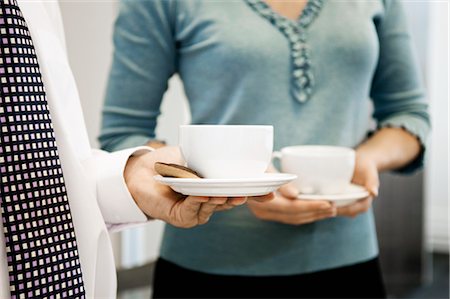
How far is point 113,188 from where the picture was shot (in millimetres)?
642

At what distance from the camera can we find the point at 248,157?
23.7 inches

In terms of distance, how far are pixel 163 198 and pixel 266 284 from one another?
0.32m

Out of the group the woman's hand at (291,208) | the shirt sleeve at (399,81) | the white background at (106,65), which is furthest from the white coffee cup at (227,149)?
the white background at (106,65)

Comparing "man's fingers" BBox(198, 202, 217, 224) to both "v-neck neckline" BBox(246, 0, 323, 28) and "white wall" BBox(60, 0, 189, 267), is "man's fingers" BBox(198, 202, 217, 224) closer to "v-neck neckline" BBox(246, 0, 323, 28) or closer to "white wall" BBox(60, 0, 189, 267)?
"v-neck neckline" BBox(246, 0, 323, 28)

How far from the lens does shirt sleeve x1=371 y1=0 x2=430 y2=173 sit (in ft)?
3.08

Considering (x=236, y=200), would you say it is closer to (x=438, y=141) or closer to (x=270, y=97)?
(x=270, y=97)

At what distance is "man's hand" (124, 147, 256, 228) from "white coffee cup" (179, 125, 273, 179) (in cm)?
4

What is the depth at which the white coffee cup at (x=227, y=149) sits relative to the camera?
23.5 inches

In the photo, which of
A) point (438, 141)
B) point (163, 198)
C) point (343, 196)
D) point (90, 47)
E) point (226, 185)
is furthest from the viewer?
point (438, 141)

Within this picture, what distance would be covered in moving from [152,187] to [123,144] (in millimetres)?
224

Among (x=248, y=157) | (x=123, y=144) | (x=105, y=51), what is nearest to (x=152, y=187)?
(x=248, y=157)

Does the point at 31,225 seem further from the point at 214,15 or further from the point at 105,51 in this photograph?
the point at 105,51

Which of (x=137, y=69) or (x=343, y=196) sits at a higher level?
(x=137, y=69)

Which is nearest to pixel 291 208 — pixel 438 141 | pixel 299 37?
pixel 299 37
